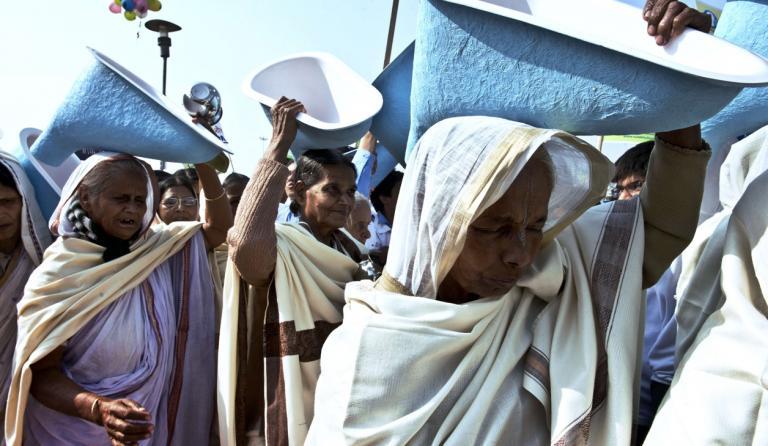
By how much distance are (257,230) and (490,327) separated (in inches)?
41.7

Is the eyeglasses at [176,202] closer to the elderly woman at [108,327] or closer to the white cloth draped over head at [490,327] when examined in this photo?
the elderly woman at [108,327]

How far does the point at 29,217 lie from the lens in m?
3.74

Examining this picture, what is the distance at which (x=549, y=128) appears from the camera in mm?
1765

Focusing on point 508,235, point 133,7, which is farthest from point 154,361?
point 133,7

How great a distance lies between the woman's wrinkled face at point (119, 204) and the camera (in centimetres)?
322

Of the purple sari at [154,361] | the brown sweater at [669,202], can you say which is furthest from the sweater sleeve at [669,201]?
the purple sari at [154,361]

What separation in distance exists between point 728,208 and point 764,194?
0.37 metres

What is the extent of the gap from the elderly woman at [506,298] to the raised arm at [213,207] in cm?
182

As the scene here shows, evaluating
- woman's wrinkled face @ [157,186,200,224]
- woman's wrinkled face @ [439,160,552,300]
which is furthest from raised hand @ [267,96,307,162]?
woman's wrinkled face @ [157,186,200,224]

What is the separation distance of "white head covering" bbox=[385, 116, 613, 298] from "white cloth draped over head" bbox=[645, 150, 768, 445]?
0.38 metres

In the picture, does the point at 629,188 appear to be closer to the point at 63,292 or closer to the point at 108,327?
the point at 108,327

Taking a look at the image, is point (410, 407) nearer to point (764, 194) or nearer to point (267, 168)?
point (764, 194)

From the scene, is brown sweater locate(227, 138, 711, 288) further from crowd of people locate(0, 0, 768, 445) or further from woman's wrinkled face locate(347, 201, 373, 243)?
woman's wrinkled face locate(347, 201, 373, 243)

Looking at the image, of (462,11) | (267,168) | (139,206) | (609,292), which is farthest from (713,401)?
(139,206)
